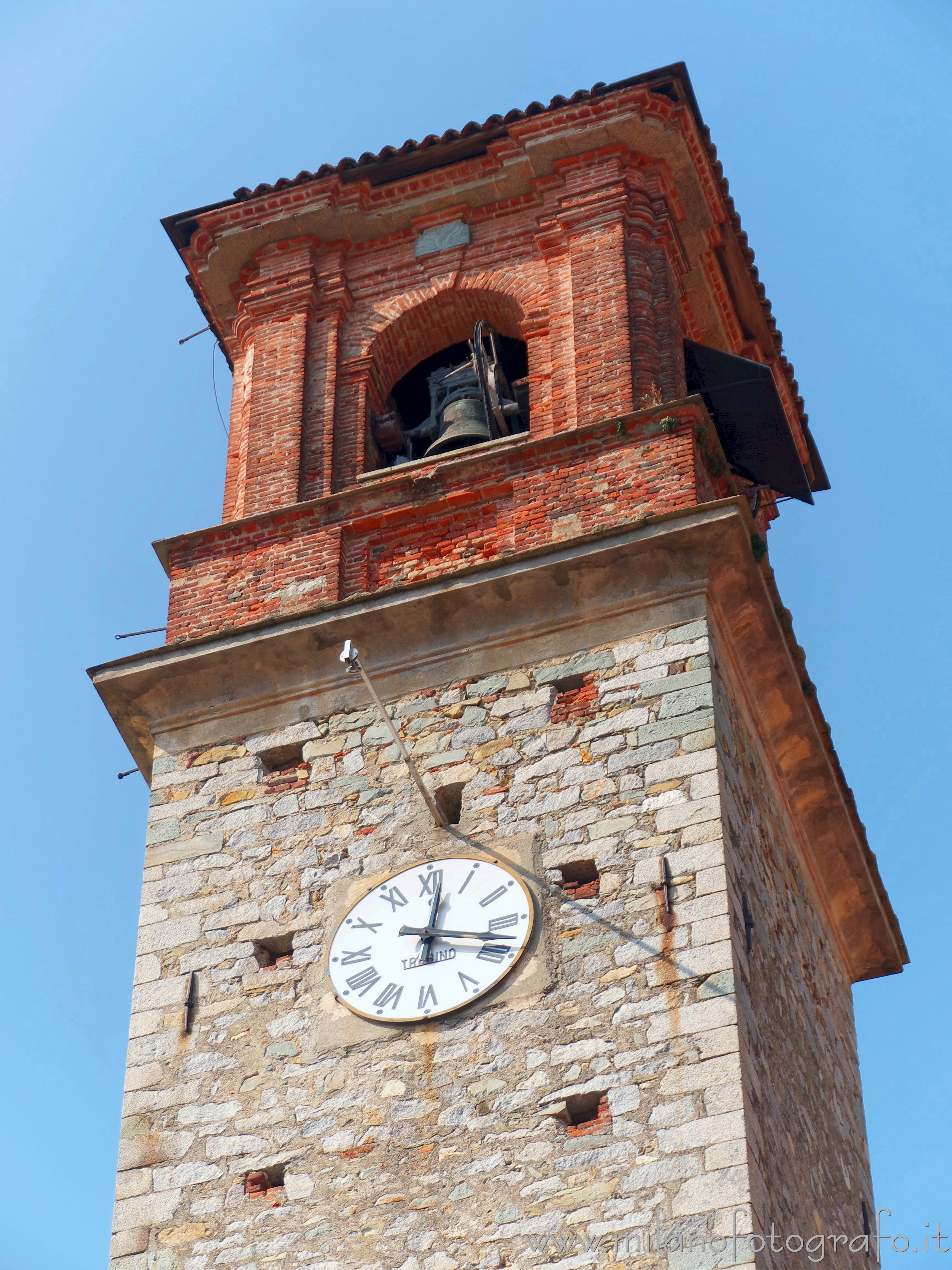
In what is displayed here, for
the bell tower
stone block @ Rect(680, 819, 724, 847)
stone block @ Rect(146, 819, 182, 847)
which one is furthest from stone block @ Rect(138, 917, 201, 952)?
stone block @ Rect(680, 819, 724, 847)

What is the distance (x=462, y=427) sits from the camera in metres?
14.3

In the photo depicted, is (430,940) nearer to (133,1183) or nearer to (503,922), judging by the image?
(503,922)

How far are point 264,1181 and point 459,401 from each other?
5636mm

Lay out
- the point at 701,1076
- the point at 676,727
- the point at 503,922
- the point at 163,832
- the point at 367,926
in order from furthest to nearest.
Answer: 1. the point at 163,832
2. the point at 676,727
3. the point at 367,926
4. the point at 503,922
5. the point at 701,1076

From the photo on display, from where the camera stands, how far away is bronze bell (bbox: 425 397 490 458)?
559 inches

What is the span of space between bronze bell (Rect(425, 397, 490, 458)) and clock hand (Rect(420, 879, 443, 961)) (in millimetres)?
3422

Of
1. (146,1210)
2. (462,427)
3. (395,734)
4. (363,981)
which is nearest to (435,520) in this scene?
(462,427)

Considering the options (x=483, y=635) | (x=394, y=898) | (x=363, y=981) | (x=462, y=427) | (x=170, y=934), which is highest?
(x=462, y=427)

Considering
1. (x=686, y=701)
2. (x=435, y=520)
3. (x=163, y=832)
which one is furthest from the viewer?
(x=435, y=520)

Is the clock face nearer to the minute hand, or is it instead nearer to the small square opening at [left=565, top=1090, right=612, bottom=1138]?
the minute hand

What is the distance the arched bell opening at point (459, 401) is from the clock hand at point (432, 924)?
128 inches

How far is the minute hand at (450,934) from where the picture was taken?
11.1m

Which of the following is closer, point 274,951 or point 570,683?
point 274,951

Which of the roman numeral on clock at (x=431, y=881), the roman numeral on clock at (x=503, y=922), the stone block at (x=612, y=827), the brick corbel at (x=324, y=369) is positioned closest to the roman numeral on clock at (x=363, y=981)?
Answer: the roman numeral on clock at (x=431, y=881)
